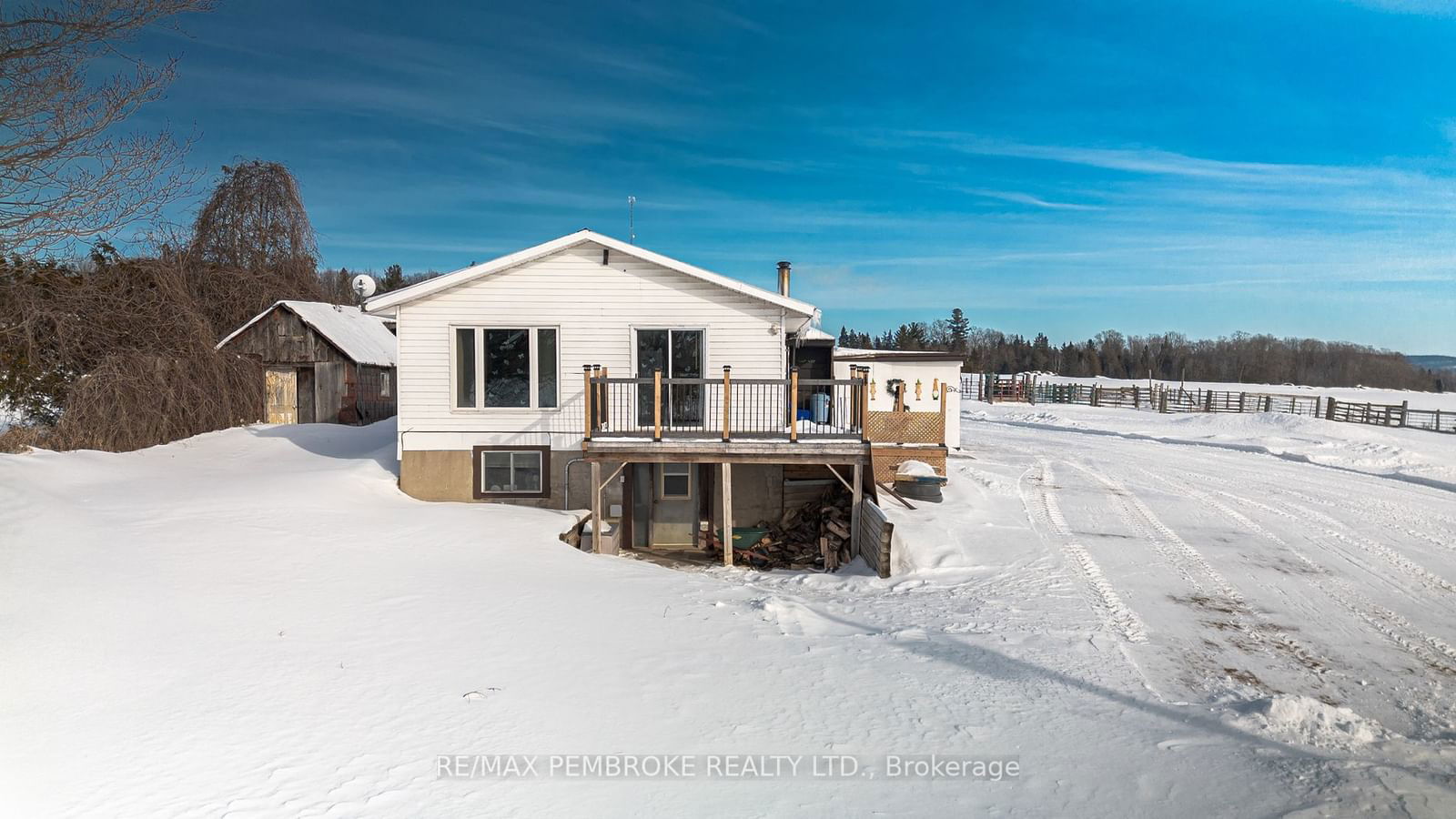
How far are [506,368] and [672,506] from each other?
3.71m

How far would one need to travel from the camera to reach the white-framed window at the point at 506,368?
492 inches

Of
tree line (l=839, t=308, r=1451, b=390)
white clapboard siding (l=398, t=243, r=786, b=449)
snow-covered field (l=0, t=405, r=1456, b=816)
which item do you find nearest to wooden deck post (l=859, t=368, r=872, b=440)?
white clapboard siding (l=398, t=243, r=786, b=449)

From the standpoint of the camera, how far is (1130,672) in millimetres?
6480

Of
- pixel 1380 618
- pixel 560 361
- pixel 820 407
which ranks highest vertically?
pixel 560 361

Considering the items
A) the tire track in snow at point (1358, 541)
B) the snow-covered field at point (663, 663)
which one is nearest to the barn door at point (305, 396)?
the snow-covered field at point (663, 663)

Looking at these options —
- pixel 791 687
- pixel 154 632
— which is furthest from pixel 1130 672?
pixel 154 632

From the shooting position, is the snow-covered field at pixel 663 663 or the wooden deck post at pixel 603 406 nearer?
the snow-covered field at pixel 663 663

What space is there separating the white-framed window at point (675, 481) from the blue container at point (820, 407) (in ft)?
9.73

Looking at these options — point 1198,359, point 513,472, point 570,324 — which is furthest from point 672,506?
point 1198,359

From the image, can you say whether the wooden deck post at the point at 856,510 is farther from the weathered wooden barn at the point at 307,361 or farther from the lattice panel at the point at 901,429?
the weathered wooden barn at the point at 307,361

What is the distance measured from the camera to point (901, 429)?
57.8 ft

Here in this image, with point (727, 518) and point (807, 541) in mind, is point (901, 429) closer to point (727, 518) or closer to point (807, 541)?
point (807, 541)

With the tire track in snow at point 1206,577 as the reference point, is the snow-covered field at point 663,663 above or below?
above

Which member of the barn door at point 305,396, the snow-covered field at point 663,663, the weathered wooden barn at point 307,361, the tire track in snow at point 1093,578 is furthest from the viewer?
the barn door at point 305,396
